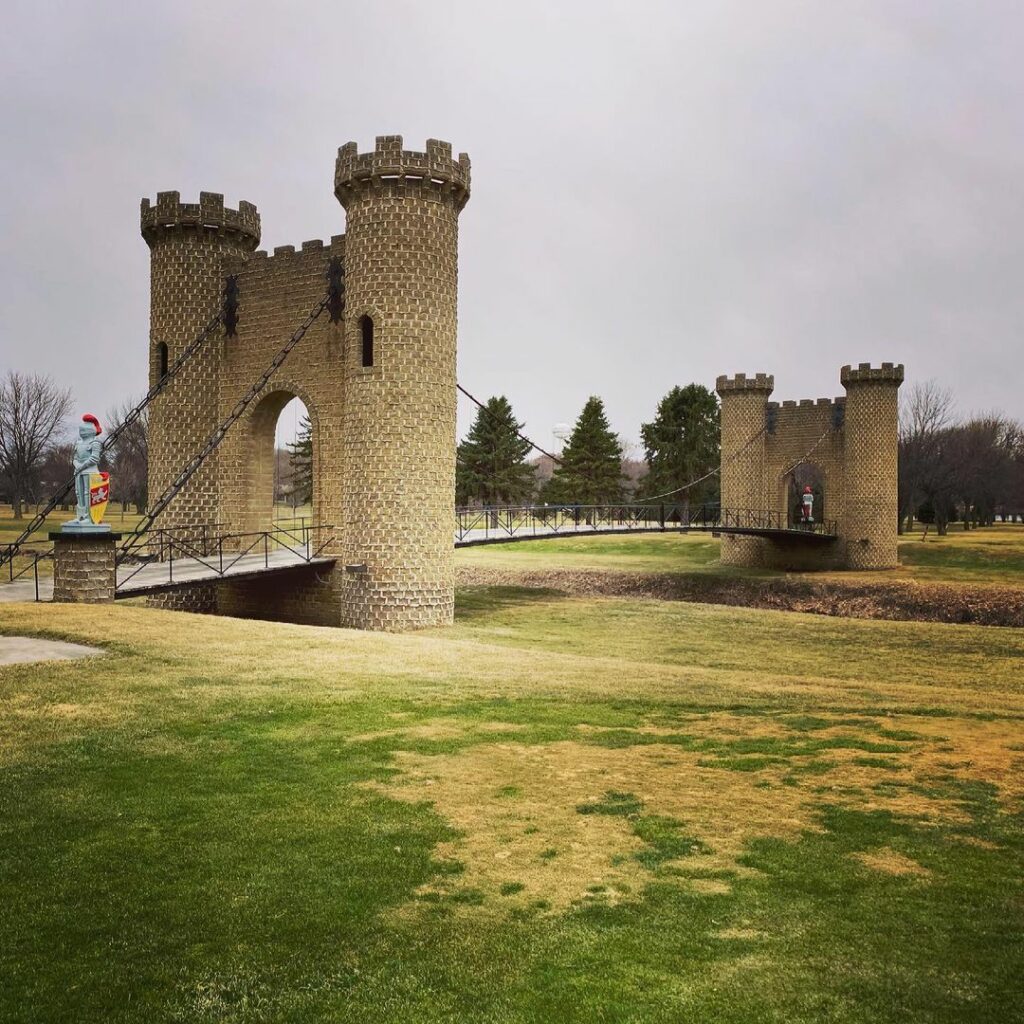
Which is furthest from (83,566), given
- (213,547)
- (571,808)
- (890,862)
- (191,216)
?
(890,862)

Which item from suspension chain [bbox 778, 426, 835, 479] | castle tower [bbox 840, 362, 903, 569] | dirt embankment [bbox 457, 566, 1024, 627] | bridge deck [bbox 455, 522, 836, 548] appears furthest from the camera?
suspension chain [bbox 778, 426, 835, 479]

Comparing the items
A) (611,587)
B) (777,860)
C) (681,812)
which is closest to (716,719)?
(681,812)

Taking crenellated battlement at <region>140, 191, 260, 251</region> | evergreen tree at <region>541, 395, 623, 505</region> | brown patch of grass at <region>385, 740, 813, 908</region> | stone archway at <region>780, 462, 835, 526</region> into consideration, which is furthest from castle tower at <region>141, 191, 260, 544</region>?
evergreen tree at <region>541, 395, 623, 505</region>

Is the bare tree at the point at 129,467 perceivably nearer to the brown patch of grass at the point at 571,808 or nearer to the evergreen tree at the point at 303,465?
the evergreen tree at the point at 303,465

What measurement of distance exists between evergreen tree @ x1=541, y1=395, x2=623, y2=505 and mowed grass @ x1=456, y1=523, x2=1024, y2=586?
31.5ft

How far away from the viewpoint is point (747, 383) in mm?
38312

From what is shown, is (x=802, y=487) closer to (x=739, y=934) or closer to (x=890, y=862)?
(x=890, y=862)

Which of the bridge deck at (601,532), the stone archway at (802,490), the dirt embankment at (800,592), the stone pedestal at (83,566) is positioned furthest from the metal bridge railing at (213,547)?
the stone archway at (802,490)

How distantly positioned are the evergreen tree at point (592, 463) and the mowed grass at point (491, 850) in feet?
154

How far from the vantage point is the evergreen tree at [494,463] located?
59.2m

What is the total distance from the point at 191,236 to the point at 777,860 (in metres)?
21.7

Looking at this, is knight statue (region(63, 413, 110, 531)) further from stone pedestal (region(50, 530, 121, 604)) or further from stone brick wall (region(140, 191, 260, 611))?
stone brick wall (region(140, 191, 260, 611))

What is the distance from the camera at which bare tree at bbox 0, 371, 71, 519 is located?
4212 centimetres

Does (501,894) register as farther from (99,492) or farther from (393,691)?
(99,492)
